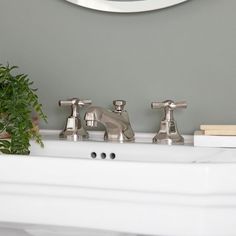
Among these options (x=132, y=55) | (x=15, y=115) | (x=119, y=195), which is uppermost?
(x=132, y=55)

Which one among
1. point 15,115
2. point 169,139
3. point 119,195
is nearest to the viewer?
point 119,195

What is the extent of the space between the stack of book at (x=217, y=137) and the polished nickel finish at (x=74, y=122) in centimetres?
32

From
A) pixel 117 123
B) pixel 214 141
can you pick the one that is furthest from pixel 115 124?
A: pixel 214 141

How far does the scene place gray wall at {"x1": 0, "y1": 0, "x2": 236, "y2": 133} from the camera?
1.42 metres

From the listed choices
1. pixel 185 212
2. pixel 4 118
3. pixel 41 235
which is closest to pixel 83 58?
pixel 4 118

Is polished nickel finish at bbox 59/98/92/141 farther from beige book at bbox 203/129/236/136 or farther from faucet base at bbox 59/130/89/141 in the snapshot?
beige book at bbox 203/129/236/136

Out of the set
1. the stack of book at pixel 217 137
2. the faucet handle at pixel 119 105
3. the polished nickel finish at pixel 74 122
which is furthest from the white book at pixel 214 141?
the polished nickel finish at pixel 74 122

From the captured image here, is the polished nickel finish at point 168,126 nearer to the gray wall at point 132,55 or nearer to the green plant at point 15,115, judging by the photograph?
the gray wall at point 132,55

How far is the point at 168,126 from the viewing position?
138 centimetres

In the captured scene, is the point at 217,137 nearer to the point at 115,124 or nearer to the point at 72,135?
the point at 115,124

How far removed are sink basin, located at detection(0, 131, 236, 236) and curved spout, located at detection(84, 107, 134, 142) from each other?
32 cm

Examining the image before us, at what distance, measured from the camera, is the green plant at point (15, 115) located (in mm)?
1239

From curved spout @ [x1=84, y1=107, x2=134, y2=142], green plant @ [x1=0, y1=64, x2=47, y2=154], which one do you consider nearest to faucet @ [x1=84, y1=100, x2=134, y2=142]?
curved spout @ [x1=84, y1=107, x2=134, y2=142]

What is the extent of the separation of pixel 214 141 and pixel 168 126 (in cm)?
14
